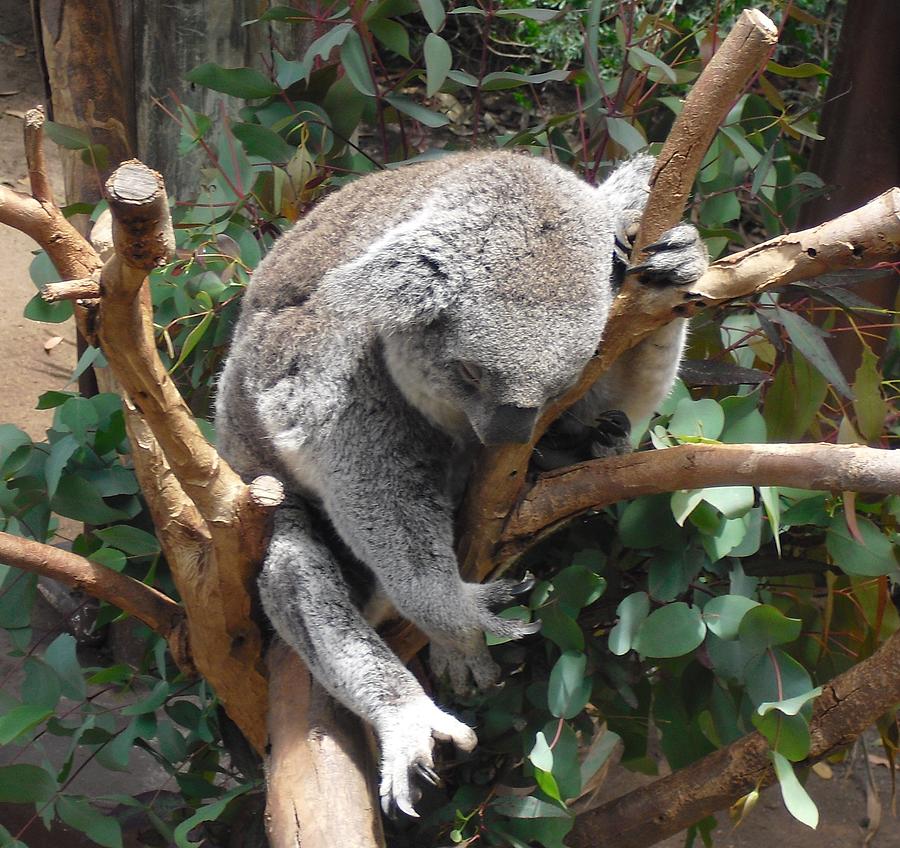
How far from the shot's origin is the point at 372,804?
1.99 m

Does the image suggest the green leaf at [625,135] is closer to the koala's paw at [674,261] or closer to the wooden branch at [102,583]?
the koala's paw at [674,261]

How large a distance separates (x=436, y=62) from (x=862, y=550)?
1560 mm

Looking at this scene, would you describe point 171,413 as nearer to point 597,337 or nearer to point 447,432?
point 447,432

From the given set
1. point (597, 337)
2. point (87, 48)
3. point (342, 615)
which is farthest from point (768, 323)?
point (87, 48)

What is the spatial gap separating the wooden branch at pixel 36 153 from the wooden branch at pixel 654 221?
0.96m

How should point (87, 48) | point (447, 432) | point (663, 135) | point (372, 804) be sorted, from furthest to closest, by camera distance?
1. point (87, 48)
2. point (663, 135)
3. point (447, 432)
4. point (372, 804)

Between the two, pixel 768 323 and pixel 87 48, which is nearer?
pixel 768 323

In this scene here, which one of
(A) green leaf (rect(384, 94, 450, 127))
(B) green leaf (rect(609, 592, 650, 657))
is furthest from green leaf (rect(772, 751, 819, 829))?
(A) green leaf (rect(384, 94, 450, 127))

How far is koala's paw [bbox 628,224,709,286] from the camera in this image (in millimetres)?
1840

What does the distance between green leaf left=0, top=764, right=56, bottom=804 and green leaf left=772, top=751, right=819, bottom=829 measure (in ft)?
5.33

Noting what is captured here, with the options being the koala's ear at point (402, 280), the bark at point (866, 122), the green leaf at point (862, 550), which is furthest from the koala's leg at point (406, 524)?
the bark at point (866, 122)

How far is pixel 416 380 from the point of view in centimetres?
214

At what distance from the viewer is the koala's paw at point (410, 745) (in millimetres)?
1969

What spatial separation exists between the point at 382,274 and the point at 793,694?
115 cm
